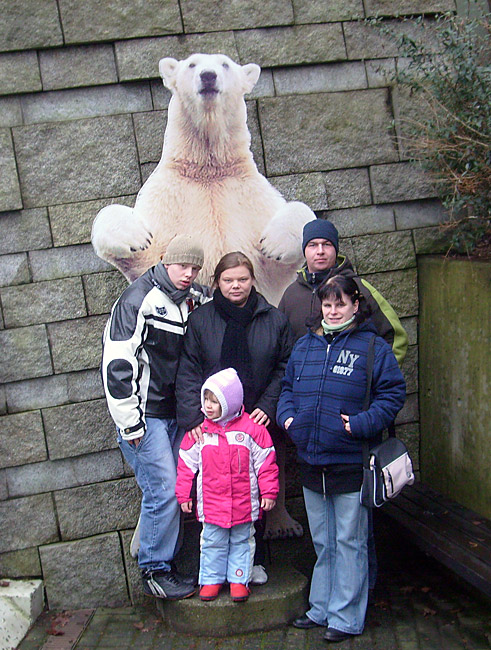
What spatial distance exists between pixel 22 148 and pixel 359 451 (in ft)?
7.56

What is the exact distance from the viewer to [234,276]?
10.6ft

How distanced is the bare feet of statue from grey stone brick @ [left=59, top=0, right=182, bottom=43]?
8.81 ft

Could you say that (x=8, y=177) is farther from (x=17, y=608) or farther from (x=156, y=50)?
(x=17, y=608)

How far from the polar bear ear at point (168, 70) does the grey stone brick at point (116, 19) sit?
0.15 metres

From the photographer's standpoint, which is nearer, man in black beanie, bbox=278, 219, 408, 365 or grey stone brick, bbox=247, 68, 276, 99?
man in black beanie, bbox=278, 219, 408, 365

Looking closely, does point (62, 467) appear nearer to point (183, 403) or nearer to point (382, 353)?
point (183, 403)

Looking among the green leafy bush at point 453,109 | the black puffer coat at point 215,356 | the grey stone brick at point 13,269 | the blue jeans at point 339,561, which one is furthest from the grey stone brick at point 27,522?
the green leafy bush at point 453,109

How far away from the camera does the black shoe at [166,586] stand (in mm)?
3293

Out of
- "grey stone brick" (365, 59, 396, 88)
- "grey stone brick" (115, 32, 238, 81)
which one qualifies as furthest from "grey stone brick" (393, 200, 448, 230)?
"grey stone brick" (115, 32, 238, 81)

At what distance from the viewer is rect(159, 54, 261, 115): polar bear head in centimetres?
365

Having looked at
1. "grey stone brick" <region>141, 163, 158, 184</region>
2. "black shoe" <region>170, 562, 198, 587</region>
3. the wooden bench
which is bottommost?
"black shoe" <region>170, 562, 198, 587</region>

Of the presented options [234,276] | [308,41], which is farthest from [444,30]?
[234,276]

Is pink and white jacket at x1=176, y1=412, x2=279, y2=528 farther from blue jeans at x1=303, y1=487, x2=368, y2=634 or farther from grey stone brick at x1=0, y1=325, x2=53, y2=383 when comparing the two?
grey stone brick at x1=0, y1=325, x2=53, y2=383

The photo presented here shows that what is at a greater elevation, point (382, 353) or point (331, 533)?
point (382, 353)
